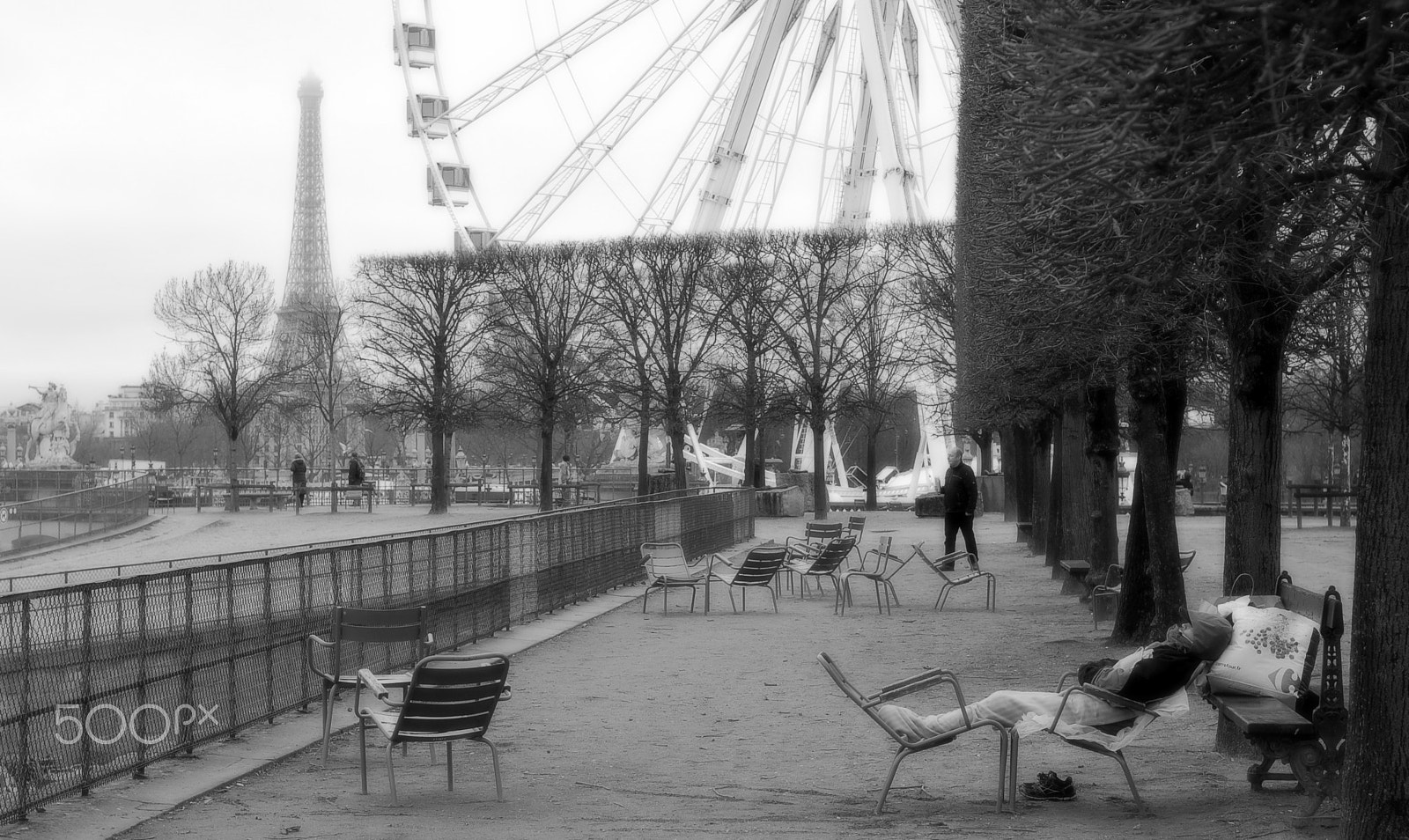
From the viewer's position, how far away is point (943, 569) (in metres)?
19.5

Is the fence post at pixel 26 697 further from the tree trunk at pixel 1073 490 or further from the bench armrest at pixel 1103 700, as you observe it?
the tree trunk at pixel 1073 490

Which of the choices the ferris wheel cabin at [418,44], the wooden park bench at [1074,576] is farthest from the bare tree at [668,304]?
the wooden park bench at [1074,576]

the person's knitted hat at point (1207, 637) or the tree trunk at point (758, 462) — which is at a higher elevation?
the tree trunk at point (758, 462)

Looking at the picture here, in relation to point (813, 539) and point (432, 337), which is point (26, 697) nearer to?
point (813, 539)

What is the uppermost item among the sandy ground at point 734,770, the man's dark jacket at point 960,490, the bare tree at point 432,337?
the bare tree at point 432,337

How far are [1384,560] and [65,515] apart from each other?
31.5 metres

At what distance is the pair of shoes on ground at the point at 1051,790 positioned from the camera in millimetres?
7840

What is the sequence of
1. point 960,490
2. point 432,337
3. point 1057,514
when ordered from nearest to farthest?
point 1057,514, point 960,490, point 432,337

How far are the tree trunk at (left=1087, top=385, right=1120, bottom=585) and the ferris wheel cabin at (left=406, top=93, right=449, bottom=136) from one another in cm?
2833

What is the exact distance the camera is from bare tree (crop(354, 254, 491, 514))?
1668 inches

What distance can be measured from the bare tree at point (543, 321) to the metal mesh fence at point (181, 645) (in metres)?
Answer: 28.1

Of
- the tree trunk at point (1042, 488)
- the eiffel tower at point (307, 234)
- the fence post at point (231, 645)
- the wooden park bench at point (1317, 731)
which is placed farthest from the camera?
the eiffel tower at point (307, 234)

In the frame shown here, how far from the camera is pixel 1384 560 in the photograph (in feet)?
19.9

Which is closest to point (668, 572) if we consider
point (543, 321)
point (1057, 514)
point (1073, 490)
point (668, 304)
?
point (1073, 490)
